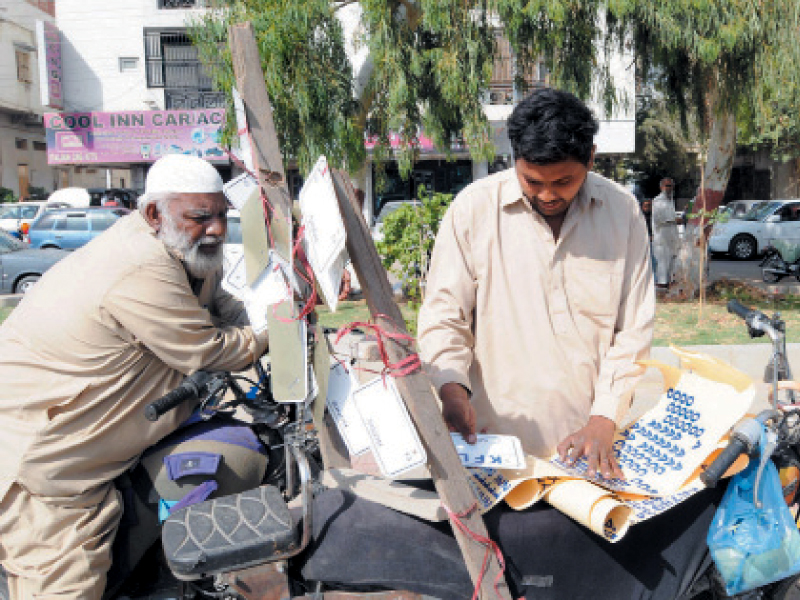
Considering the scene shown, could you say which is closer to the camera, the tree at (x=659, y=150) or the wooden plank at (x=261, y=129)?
the wooden plank at (x=261, y=129)

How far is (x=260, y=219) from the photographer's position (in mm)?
1631

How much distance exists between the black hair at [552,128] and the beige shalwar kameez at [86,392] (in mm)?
990

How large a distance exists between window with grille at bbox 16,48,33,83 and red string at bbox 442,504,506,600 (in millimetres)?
36315

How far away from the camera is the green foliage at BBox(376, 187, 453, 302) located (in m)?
8.23

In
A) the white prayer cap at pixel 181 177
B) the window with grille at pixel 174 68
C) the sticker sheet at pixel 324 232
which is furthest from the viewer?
the window with grille at pixel 174 68

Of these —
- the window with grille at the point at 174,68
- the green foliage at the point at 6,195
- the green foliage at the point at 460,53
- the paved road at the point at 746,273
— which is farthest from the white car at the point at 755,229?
the green foliage at the point at 6,195

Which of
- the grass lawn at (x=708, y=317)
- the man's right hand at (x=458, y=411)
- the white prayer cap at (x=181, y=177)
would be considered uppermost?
the white prayer cap at (x=181, y=177)

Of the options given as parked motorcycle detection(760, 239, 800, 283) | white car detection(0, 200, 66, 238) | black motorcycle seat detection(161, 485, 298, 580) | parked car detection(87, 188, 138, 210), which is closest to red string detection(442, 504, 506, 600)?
black motorcycle seat detection(161, 485, 298, 580)

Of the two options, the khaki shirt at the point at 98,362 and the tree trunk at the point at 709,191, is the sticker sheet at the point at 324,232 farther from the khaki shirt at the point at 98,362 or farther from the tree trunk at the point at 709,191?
the tree trunk at the point at 709,191

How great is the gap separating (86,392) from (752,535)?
6.06 feet

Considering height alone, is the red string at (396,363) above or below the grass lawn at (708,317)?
above

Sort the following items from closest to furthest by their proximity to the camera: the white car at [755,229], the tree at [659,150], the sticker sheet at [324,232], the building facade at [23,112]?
the sticker sheet at [324,232], the white car at [755,229], the tree at [659,150], the building facade at [23,112]

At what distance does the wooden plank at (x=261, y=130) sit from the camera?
1.60m

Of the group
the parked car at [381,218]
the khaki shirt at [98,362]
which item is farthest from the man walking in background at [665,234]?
the khaki shirt at [98,362]
